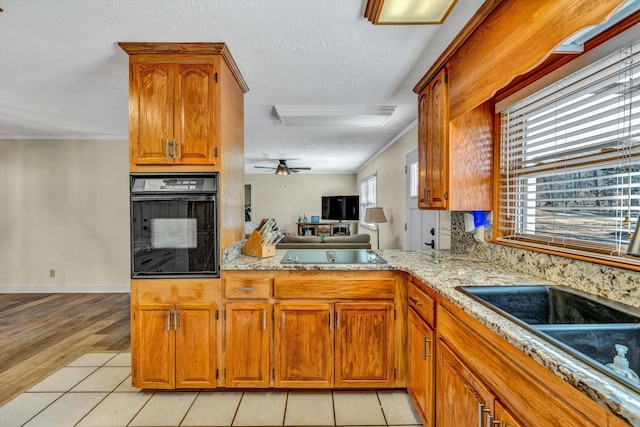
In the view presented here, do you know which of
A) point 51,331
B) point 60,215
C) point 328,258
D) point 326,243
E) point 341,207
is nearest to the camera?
point 328,258

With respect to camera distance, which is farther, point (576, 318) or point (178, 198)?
point (178, 198)

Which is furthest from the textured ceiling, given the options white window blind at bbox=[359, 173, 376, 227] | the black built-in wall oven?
white window blind at bbox=[359, 173, 376, 227]

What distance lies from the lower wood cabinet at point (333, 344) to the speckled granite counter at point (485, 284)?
11.8 inches

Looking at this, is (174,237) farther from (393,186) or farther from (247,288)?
(393,186)

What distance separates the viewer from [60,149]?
440cm

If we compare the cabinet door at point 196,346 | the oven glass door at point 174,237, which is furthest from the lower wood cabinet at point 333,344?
the oven glass door at point 174,237

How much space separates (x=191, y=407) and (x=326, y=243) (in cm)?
263

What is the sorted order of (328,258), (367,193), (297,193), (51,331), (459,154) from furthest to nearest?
(297,193) → (367,193) → (51,331) → (328,258) → (459,154)

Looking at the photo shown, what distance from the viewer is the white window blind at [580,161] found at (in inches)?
49.5

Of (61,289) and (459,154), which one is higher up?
(459,154)

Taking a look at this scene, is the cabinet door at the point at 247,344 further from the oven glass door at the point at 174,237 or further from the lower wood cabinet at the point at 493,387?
the lower wood cabinet at the point at 493,387

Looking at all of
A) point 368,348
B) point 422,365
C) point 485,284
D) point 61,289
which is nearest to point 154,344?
point 368,348

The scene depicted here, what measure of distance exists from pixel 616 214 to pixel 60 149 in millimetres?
5968

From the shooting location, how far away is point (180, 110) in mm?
2064
